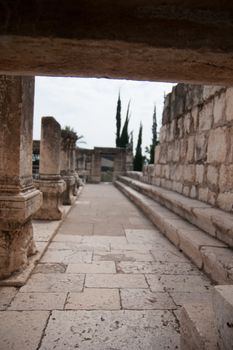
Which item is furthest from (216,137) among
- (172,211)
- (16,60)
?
(16,60)

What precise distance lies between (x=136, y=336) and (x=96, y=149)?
16.4 metres

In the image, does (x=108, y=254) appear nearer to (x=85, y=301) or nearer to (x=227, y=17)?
(x=85, y=301)

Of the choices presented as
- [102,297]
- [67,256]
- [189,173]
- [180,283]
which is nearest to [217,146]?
[189,173]

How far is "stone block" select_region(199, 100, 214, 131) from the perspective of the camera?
4.62 meters

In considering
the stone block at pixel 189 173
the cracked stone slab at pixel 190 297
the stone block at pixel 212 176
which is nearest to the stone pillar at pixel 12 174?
the cracked stone slab at pixel 190 297

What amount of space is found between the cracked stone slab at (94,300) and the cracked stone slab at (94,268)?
0.45 metres

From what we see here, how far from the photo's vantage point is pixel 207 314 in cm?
165

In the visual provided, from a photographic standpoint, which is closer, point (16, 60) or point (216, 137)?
point (16, 60)

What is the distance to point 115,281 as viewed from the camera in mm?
2875

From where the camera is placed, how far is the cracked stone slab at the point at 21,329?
1849 mm

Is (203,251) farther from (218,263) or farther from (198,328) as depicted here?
(198,328)

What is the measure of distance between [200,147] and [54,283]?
320 centimetres

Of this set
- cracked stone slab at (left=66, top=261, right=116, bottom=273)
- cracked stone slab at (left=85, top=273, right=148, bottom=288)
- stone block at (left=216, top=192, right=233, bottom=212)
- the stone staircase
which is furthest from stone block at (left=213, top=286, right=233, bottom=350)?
stone block at (left=216, top=192, right=233, bottom=212)

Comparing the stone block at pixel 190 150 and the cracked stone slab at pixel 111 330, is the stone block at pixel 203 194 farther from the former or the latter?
the cracked stone slab at pixel 111 330
